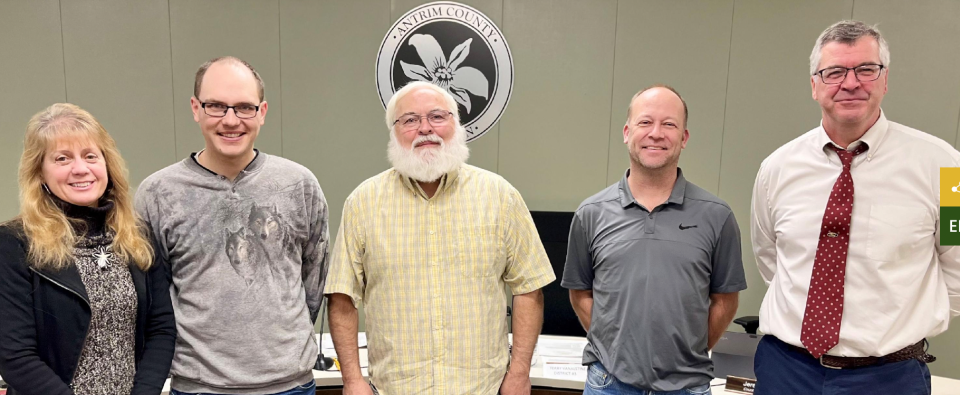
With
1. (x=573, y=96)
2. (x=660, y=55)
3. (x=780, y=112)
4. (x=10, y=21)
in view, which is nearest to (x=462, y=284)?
(x=573, y=96)

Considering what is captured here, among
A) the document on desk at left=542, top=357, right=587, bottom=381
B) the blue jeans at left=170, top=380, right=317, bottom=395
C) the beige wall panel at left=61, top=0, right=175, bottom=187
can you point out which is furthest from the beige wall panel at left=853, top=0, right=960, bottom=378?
the beige wall panel at left=61, top=0, right=175, bottom=187

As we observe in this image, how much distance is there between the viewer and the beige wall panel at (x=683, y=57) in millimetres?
3668

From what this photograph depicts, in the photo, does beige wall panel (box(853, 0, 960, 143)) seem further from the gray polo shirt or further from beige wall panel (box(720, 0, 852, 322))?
the gray polo shirt

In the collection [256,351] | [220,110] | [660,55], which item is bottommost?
[256,351]

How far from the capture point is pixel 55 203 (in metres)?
1.42

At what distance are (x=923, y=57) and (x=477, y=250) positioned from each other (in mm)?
3478

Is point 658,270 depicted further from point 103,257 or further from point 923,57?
point 923,57

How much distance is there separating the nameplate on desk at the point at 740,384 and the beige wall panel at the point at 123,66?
374 cm

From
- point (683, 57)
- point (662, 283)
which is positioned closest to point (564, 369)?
point (662, 283)

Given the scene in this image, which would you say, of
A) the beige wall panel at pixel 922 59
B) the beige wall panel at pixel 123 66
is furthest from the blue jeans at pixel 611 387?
the beige wall panel at pixel 123 66

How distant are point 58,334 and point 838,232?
6.72ft

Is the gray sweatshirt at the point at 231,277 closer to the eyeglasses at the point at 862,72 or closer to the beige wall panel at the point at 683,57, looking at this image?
the eyeglasses at the point at 862,72

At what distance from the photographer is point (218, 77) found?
160 cm

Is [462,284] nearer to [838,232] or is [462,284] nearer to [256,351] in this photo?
[256,351]
